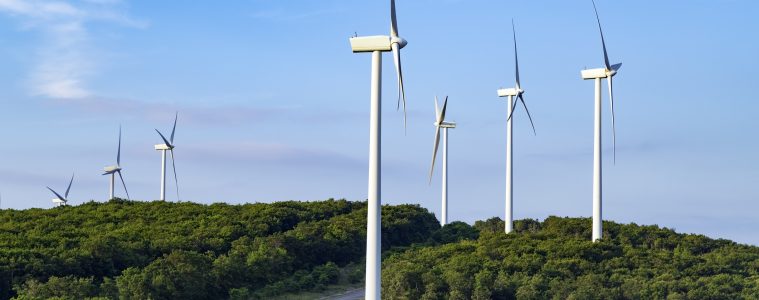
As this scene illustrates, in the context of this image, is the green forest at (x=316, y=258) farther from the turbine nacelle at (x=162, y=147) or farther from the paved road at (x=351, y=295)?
the turbine nacelle at (x=162, y=147)

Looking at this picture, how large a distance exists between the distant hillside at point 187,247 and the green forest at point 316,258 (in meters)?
0.11

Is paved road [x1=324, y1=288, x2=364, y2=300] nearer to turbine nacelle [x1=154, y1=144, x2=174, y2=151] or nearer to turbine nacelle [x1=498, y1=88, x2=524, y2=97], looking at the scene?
turbine nacelle [x1=498, y1=88, x2=524, y2=97]

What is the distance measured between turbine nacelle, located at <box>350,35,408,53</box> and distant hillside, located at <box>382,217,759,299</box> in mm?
19585

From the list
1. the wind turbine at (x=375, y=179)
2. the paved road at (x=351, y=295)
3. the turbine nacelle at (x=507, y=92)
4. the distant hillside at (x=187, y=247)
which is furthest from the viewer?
the turbine nacelle at (x=507, y=92)

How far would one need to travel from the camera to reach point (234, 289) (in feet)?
235

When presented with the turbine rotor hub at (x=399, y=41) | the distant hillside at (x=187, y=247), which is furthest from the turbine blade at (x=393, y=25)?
the distant hillside at (x=187, y=247)

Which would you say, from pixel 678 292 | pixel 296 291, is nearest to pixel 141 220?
pixel 296 291

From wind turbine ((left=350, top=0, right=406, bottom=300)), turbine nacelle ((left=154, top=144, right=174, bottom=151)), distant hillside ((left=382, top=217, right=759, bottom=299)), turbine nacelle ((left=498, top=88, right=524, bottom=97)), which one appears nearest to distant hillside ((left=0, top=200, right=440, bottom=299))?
distant hillside ((left=382, top=217, right=759, bottom=299))

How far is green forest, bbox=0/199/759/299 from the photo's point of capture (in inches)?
2638

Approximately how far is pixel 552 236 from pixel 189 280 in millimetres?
36145

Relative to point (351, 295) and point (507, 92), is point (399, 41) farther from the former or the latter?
point (507, 92)

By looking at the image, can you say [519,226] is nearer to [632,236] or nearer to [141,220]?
[632,236]

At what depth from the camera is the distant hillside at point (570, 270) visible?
66.7 meters

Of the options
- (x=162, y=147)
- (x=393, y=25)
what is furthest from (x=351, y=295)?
(x=162, y=147)
